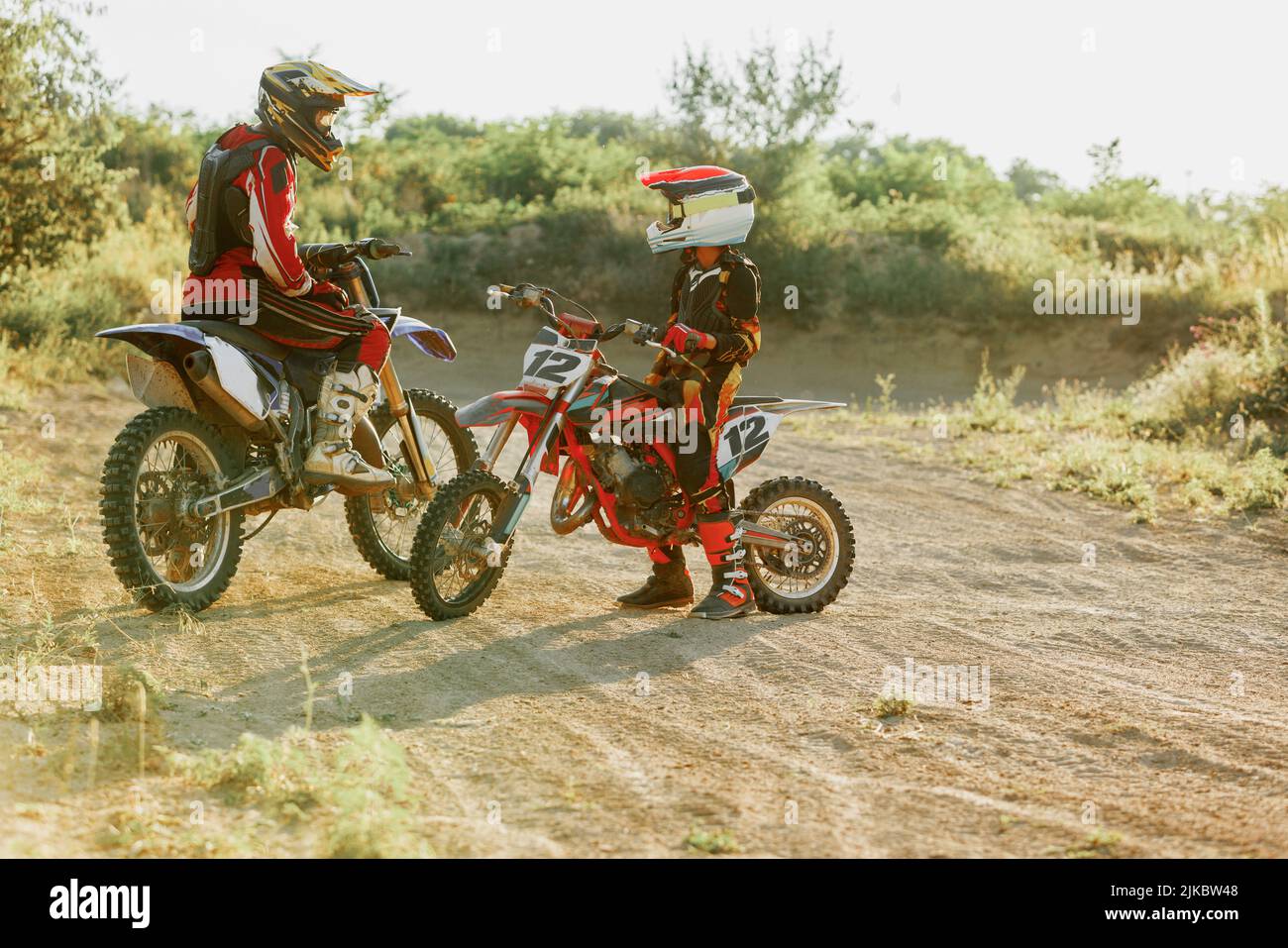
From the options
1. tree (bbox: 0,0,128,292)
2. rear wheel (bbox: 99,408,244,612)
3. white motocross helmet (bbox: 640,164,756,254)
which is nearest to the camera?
rear wheel (bbox: 99,408,244,612)

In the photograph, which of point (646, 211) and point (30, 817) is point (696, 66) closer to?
point (646, 211)

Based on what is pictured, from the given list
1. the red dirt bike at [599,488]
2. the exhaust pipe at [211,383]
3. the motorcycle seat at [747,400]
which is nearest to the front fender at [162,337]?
the exhaust pipe at [211,383]

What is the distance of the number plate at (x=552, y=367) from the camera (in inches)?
275

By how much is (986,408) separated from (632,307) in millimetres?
8173

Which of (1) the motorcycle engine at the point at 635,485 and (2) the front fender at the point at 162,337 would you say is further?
(1) the motorcycle engine at the point at 635,485

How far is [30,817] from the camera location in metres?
3.99

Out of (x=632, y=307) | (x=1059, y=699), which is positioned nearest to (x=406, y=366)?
(x=632, y=307)

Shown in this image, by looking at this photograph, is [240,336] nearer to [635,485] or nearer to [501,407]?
[501,407]

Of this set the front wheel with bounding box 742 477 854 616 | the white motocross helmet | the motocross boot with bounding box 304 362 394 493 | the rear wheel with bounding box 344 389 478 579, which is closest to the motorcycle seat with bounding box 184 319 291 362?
the motocross boot with bounding box 304 362 394 493

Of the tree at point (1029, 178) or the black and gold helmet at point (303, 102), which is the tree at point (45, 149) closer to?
the black and gold helmet at point (303, 102)

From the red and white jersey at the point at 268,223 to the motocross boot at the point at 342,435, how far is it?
21.6 inches

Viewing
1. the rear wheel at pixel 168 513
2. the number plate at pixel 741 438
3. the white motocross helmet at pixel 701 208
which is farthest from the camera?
the number plate at pixel 741 438

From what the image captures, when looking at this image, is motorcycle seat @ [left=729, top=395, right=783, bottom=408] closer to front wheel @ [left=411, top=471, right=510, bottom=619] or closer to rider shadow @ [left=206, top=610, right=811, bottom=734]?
rider shadow @ [left=206, top=610, right=811, bottom=734]

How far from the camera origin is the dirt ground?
4.27 meters
